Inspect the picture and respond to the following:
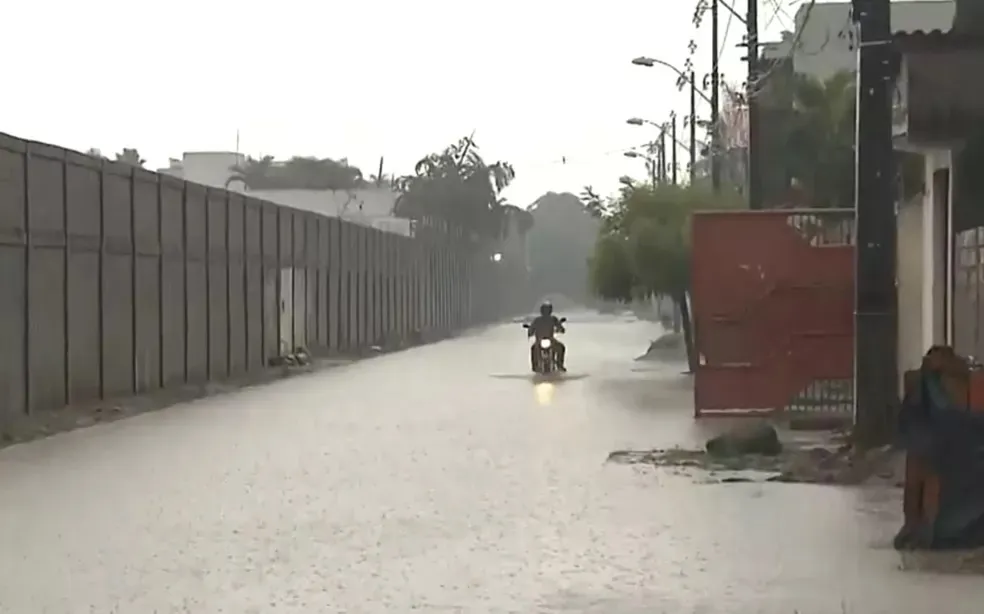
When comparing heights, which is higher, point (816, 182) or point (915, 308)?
point (816, 182)

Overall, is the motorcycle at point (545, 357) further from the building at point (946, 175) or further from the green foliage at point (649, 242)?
the building at point (946, 175)

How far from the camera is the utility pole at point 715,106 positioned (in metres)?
37.8

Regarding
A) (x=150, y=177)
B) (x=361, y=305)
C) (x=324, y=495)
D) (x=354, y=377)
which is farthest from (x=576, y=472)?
(x=361, y=305)

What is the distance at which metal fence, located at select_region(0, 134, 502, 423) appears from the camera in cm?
2262

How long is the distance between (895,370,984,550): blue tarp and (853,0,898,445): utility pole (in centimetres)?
602

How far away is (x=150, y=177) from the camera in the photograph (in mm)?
29656

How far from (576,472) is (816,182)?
57.5ft

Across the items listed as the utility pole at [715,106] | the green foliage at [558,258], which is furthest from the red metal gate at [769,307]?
the green foliage at [558,258]

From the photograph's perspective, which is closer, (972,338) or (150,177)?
(972,338)

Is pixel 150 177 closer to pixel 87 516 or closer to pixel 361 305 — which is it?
pixel 87 516

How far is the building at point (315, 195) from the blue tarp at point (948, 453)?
97455 millimetres

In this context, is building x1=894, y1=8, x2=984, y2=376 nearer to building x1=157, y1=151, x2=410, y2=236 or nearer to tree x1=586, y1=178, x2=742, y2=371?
tree x1=586, y1=178, x2=742, y2=371

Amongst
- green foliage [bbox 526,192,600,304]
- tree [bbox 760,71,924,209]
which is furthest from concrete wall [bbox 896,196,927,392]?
green foliage [bbox 526,192,600,304]

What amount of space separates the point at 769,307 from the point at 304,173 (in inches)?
4792
